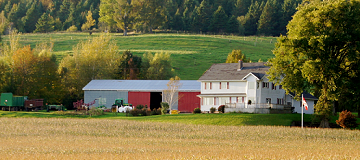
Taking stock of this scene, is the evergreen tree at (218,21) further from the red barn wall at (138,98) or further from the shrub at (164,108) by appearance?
the shrub at (164,108)

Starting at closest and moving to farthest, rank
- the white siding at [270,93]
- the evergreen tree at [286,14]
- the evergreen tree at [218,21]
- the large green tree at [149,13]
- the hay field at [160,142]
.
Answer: the hay field at [160,142], the white siding at [270,93], the large green tree at [149,13], the evergreen tree at [286,14], the evergreen tree at [218,21]

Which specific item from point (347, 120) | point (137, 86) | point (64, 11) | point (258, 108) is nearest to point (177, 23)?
point (64, 11)

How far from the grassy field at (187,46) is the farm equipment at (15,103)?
1364 inches

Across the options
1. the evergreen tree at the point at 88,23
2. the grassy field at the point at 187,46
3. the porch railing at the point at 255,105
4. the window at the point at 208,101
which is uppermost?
the evergreen tree at the point at 88,23

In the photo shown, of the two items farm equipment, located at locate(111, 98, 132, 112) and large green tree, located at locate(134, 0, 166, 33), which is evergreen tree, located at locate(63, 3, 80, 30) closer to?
large green tree, located at locate(134, 0, 166, 33)

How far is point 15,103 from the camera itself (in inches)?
2515

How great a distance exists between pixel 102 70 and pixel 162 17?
233 ft

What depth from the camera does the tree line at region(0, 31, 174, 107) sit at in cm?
7425

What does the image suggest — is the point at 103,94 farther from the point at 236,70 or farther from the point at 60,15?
the point at 60,15

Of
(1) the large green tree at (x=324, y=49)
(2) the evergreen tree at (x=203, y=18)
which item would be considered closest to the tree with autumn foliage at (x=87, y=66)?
(1) the large green tree at (x=324, y=49)

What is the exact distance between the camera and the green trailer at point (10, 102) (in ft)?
208

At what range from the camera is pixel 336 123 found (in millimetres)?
47969

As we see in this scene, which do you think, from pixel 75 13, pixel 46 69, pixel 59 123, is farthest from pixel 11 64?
pixel 75 13

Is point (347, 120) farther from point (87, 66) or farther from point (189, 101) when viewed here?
point (87, 66)
